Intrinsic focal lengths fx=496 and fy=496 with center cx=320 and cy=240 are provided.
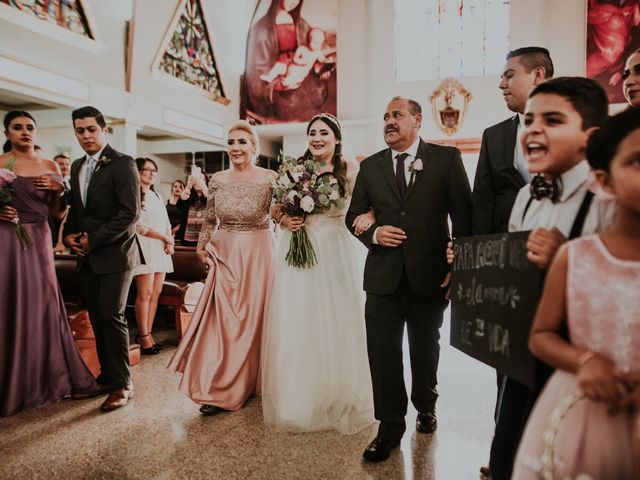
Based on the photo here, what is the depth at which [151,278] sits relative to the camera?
5402mm

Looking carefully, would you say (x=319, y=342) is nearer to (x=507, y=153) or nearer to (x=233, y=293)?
(x=233, y=293)

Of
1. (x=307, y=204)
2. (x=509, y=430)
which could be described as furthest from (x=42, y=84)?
(x=509, y=430)

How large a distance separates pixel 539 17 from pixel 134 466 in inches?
515

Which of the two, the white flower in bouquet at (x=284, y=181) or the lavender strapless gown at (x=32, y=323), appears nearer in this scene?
the white flower in bouquet at (x=284, y=181)

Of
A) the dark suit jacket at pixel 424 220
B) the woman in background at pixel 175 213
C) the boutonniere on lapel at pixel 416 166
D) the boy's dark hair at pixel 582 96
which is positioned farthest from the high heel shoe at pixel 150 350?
the boy's dark hair at pixel 582 96

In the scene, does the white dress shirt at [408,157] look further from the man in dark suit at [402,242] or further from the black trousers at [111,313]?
the black trousers at [111,313]

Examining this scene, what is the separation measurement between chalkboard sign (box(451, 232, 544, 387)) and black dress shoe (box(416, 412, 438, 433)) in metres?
1.53

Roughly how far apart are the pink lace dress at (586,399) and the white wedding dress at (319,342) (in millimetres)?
2138

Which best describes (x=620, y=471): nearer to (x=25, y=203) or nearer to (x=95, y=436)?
(x=95, y=436)

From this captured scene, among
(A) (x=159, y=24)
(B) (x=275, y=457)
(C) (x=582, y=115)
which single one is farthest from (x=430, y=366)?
(A) (x=159, y=24)

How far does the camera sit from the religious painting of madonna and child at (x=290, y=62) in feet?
45.2

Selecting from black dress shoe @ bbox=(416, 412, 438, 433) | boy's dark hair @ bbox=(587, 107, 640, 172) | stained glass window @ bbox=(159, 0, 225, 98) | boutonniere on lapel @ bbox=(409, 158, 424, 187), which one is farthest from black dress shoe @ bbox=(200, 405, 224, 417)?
stained glass window @ bbox=(159, 0, 225, 98)

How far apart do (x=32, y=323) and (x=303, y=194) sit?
226 centimetres

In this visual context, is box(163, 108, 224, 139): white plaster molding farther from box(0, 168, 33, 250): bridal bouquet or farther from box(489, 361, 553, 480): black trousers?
box(489, 361, 553, 480): black trousers
